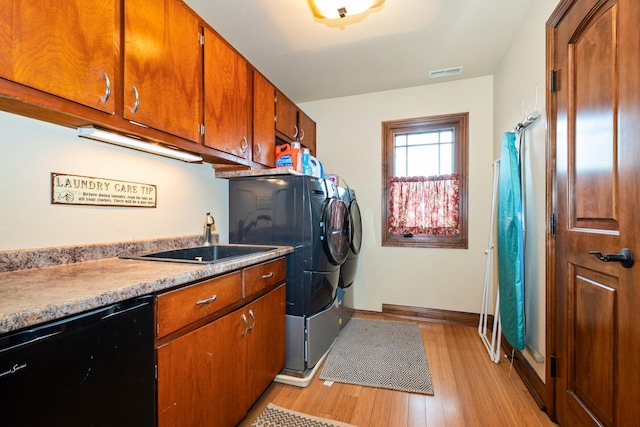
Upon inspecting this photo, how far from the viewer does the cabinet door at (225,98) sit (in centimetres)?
158

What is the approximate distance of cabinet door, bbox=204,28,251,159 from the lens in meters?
1.58

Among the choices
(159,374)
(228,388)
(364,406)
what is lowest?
(364,406)

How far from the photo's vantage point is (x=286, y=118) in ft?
8.39

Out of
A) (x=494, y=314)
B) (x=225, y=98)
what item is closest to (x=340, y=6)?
(x=225, y=98)

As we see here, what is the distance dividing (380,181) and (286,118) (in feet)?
4.20

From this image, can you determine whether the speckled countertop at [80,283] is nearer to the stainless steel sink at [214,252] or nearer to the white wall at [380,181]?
the stainless steel sink at [214,252]

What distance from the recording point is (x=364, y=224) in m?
3.18

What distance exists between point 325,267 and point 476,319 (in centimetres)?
188

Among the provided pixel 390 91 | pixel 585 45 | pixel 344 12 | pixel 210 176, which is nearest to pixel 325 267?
pixel 210 176

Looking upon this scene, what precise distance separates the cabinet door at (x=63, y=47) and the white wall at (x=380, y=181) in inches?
97.0

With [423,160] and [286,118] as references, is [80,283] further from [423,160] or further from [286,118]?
[423,160]

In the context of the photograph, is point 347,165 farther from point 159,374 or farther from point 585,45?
point 159,374

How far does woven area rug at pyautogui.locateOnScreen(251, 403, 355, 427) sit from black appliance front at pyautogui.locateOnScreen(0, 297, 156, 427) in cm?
74

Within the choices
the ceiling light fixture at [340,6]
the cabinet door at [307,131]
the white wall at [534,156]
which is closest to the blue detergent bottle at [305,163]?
the cabinet door at [307,131]
